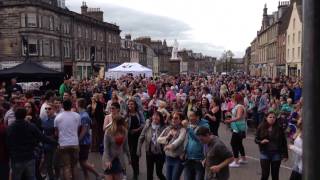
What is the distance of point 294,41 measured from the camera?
5425 centimetres

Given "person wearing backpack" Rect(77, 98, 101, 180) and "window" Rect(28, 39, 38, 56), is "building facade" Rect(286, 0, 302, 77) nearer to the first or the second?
"window" Rect(28, 39, 38, 56)

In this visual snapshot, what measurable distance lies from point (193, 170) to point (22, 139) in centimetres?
300

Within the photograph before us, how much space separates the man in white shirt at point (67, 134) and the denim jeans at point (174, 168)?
77.6 inches

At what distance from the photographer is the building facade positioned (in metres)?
51.1

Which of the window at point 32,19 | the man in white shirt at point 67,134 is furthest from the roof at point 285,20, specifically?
the man in white shirt at point 67,134

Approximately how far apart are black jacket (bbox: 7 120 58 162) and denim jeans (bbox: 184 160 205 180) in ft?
8.20

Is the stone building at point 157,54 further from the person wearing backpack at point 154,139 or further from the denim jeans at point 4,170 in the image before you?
the denim jeans at point 4,170

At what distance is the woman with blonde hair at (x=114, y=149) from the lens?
281 inches

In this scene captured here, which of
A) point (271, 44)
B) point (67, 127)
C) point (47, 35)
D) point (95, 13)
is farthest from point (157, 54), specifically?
point (67, 127)

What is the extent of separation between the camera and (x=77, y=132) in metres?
8.24

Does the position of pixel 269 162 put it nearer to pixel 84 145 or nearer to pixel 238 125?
pixel 238 125

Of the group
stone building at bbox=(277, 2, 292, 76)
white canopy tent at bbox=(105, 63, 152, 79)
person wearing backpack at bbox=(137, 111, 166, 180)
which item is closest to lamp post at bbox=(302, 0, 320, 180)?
person wearing backpack at bbox=(137, 111, 166, 180)

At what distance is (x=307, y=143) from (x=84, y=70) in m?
58.6

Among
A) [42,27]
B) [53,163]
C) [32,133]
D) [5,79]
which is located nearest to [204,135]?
[32,133]
